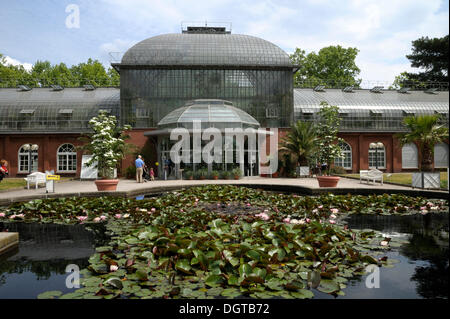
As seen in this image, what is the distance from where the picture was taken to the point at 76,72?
4888 cm

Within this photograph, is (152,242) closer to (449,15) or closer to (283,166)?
(449,15)

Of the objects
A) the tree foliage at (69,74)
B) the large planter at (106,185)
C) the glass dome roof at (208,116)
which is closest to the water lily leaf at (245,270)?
the large planter at (106,185)

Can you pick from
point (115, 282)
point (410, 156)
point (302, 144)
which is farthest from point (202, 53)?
point (115, 282)

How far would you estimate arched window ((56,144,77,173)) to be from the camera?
27.0 metres

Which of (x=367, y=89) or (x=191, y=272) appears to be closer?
(x=191, y=272)

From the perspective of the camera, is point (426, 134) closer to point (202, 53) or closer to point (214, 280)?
point (214, 280)

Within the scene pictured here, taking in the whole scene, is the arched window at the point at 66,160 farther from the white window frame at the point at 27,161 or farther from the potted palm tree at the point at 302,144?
the potted palm tree at the point at 302,144

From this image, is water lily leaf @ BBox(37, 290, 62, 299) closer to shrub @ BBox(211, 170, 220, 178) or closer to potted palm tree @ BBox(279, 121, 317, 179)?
shrub @ BBox(211, 170, 220, 178)

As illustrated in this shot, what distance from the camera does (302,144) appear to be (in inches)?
942

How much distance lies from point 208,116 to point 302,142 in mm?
7365

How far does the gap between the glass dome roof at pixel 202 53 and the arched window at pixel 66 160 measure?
8.98 m

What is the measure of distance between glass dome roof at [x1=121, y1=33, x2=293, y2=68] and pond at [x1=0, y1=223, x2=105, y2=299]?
2087cm

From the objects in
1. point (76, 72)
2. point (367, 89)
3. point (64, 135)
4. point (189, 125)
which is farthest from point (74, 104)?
point (367, 89)

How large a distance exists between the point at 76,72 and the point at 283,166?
38.9 meters
